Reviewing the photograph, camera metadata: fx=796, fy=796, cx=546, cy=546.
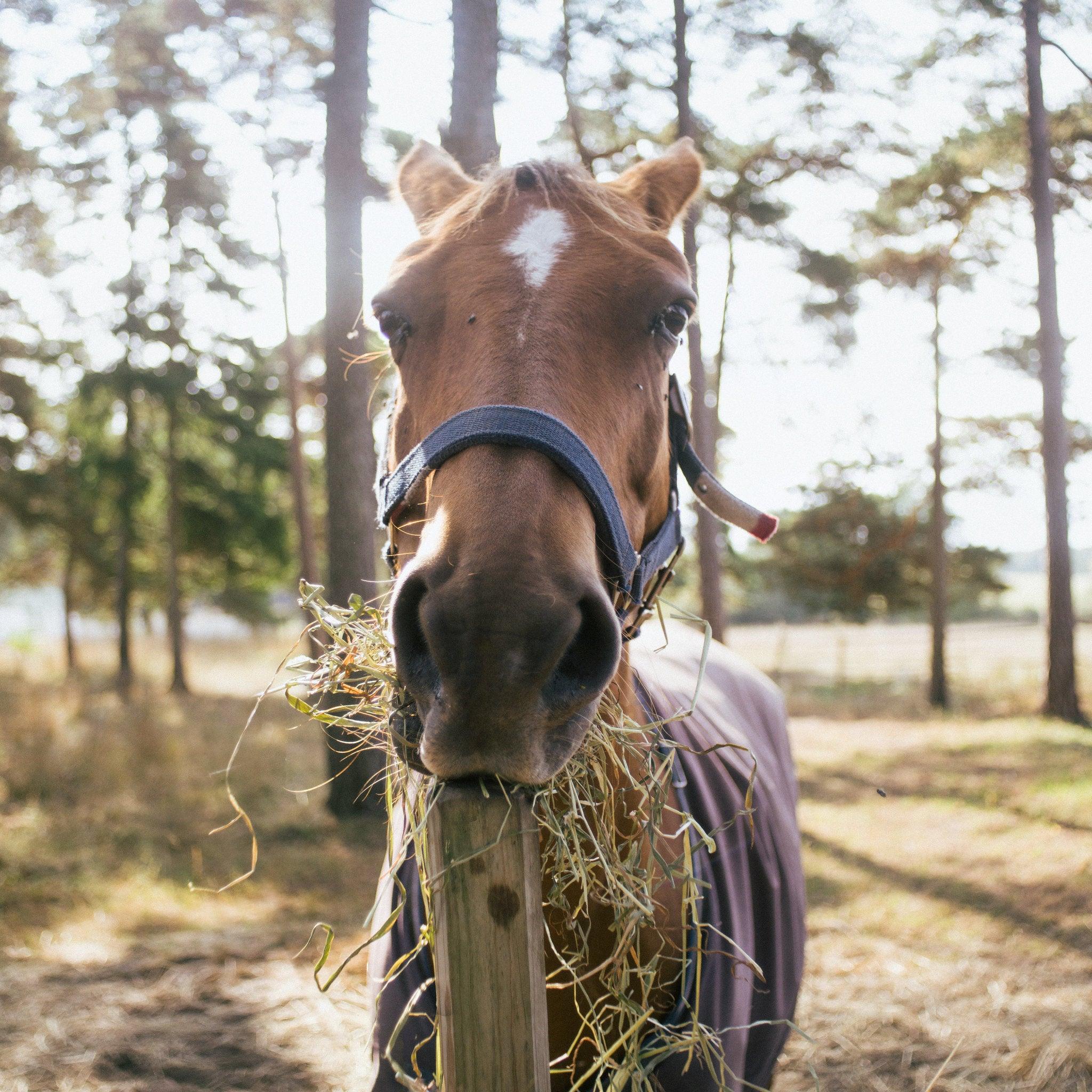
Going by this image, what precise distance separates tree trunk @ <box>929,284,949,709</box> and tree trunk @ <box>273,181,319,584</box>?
36.4ft

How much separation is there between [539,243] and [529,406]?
1.64ft

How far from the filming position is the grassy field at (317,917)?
3.43m

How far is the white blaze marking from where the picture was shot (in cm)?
165

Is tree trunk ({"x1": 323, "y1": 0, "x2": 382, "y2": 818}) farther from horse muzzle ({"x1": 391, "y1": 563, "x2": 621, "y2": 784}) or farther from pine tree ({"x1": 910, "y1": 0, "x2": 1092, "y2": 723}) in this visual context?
pine tree ({"x1": 910, "y1": 0, "x2": 1092, "y2": 723})

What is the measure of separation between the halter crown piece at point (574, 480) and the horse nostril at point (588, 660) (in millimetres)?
258

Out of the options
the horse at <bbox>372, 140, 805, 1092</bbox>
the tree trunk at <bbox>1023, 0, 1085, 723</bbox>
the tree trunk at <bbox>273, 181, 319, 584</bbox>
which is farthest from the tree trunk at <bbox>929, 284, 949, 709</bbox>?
the horse at <bbox>372, 140, 805, 1092</bbox>

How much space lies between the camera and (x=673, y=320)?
1.85m

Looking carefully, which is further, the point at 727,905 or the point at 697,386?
the point at 697,386

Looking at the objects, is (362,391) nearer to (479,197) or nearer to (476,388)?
(479,197)

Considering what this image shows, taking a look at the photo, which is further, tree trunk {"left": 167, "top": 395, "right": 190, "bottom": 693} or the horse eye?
tree trunk {"left": 167, "top": 395, "right": 190, "bottom": 693}

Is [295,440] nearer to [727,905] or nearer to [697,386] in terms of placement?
[697,386]

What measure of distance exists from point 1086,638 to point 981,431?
74.3 feet

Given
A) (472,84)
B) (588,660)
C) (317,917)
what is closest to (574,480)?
(588,660)

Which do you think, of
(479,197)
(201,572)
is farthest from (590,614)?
(201,572)
